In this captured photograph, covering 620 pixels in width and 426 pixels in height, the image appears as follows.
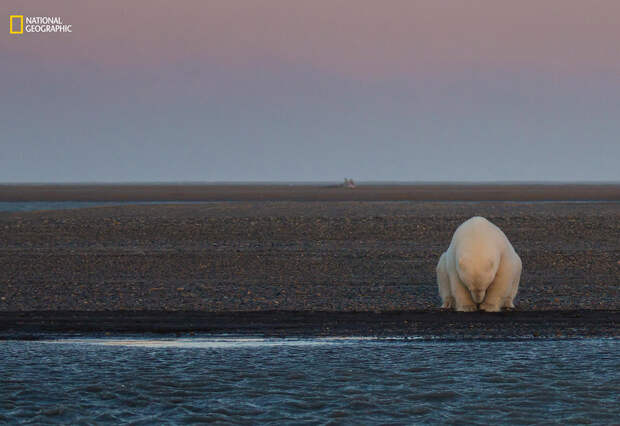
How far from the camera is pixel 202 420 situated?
29.7 ft

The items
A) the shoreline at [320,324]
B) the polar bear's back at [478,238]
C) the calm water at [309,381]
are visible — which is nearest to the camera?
the calm water at [309,381]

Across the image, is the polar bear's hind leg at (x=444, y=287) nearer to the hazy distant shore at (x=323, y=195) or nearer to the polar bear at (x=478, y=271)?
the polar bear at (x=478, y=271)

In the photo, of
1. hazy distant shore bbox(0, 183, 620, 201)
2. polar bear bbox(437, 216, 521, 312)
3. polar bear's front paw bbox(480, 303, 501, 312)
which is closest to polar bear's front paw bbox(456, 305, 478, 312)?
polar bear bbox(437, 216, 521, 312)

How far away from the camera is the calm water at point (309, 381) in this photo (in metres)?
9.29

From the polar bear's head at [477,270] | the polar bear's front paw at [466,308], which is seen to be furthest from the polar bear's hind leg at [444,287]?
the polar bear's head at [477,270]

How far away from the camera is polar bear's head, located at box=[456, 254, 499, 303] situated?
15.3 m

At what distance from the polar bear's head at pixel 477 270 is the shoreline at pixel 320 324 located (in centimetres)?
56

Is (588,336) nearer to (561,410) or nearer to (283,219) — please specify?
(561,410)

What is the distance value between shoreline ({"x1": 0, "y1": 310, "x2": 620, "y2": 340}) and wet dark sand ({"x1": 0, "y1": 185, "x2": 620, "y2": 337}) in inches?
1.3

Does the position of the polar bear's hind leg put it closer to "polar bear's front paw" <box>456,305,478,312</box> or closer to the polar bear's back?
"polar bear's front paw" <box>456,305,478,312</box>

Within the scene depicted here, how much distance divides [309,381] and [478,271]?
5.44 metres

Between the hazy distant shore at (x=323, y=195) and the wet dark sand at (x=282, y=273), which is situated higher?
the hazy distant shore at (x=323, y=195)

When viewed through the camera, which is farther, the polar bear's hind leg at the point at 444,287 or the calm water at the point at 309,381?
the polar bear's hind leg at the point at 444,287

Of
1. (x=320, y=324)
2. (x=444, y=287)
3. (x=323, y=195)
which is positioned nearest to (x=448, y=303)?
(x=444, y=287)
